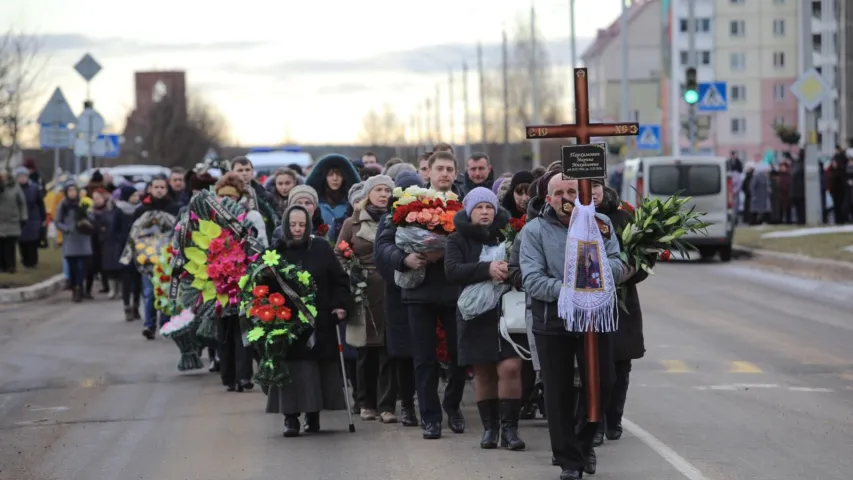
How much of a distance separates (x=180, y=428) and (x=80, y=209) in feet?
46.9

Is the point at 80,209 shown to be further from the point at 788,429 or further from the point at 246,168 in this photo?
the point at 788,429

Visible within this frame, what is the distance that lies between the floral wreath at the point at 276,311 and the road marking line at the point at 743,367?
4.57 metres

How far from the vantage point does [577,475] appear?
946 cm

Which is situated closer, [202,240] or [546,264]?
[546,264]

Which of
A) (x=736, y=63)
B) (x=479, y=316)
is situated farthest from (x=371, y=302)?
(x=736, y=63)

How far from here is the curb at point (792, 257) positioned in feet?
89.2

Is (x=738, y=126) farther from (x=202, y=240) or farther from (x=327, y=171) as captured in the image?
(x=202, y=240)

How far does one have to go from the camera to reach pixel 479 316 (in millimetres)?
11234

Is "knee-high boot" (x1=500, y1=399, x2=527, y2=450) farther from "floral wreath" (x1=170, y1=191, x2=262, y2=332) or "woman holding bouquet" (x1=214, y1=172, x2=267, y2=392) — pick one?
"woman holding bouquet" (x1=214, y1=172, x2=267, y2=392)

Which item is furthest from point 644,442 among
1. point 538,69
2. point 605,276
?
point 538,69

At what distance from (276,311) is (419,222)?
1.27 metres

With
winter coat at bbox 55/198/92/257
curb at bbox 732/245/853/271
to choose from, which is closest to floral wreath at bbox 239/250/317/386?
winter coat at bbox 55/198/92/257

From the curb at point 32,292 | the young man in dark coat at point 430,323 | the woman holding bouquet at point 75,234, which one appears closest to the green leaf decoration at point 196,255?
the young man in dark coat at point 430,323

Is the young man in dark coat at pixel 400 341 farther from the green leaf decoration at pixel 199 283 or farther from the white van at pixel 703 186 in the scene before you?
the white van at pixel 703 186
